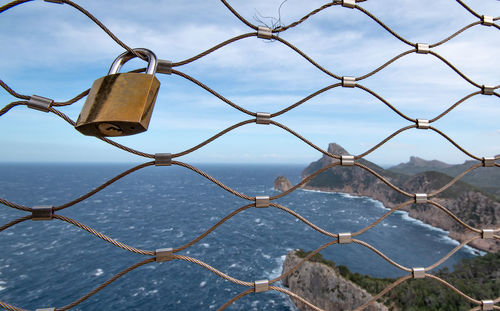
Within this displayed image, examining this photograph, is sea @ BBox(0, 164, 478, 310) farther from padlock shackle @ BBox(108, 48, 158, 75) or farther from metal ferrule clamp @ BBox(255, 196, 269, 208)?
padlock shackle @ BBox(108, 48, 158, 75)

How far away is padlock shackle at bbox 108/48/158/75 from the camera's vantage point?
0.63 meters

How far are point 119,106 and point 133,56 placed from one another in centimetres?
25

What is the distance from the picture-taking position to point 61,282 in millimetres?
21906

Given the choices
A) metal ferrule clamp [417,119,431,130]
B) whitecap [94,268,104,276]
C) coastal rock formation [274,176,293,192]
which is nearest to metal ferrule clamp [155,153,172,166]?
metal ferrule clamp [417,119,431,130]

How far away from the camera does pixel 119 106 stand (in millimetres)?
500

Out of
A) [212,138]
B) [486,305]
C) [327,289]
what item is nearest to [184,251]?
[327,289]

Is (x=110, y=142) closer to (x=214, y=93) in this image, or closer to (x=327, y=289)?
(x=214, y=93)

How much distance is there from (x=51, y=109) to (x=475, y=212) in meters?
37.3

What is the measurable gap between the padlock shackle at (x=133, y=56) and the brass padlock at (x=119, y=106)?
0.08 metres

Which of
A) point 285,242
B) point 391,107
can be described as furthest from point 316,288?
point 391,107

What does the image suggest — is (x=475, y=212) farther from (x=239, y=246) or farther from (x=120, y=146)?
(x=120, y=146)

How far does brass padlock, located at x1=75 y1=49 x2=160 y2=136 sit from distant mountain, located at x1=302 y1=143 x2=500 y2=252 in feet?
43.0

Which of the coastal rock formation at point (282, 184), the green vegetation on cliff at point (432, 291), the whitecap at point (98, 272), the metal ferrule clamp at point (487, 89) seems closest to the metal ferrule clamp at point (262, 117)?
the metal ferrule clamp at point (487, 89)

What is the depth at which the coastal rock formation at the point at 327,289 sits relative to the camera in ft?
53.5
